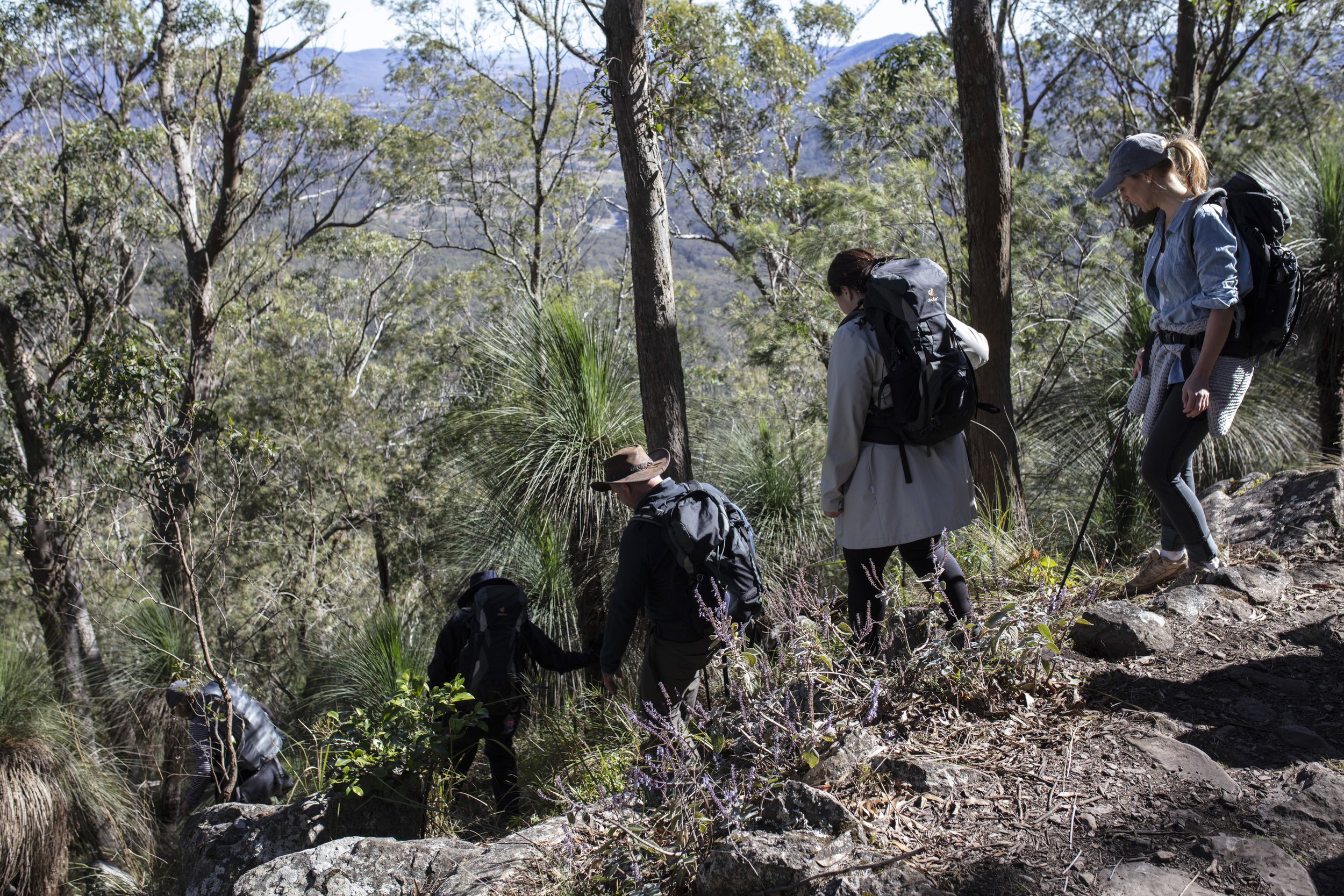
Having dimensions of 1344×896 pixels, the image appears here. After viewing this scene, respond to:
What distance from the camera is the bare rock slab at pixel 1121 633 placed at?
2.80 meters

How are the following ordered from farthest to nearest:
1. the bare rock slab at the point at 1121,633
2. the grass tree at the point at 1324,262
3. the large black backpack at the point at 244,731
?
the grass tree at the point at 1324,262
the large black backpack at the point at 244,731
the bare rock slab at the point at 1121,633

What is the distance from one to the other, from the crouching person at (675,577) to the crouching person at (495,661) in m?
0.97

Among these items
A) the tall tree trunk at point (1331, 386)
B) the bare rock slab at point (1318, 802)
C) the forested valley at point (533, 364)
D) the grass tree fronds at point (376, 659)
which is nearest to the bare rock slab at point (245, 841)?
the forested valley at point (533, 364)

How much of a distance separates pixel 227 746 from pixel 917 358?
15.1ft

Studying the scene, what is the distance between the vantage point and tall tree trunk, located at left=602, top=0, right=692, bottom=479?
475 cm

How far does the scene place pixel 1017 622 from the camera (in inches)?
102

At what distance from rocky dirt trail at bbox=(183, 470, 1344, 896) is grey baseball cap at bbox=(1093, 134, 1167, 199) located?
1.40 metres

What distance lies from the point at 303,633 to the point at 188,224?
6253mm

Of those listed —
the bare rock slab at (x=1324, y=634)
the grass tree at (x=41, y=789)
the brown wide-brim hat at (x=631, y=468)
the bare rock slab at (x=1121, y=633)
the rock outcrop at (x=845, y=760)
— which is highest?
the brown wide-brim hat at (x=631, y=468)

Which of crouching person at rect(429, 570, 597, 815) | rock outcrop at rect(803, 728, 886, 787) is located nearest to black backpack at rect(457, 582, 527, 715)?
crouching person at rect(429, 570, 597, 815)

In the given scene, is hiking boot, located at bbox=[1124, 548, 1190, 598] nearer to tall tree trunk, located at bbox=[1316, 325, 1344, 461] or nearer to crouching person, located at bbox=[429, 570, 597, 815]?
crouching person, located at bbox=[429, 570, 597, 815]

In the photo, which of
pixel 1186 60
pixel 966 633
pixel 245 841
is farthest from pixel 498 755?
pixel 1186 60

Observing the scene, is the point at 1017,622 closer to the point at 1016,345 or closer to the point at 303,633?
the point at 1016,345

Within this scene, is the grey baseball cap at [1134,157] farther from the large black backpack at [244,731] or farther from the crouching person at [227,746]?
the large black backpack at [244,731]
